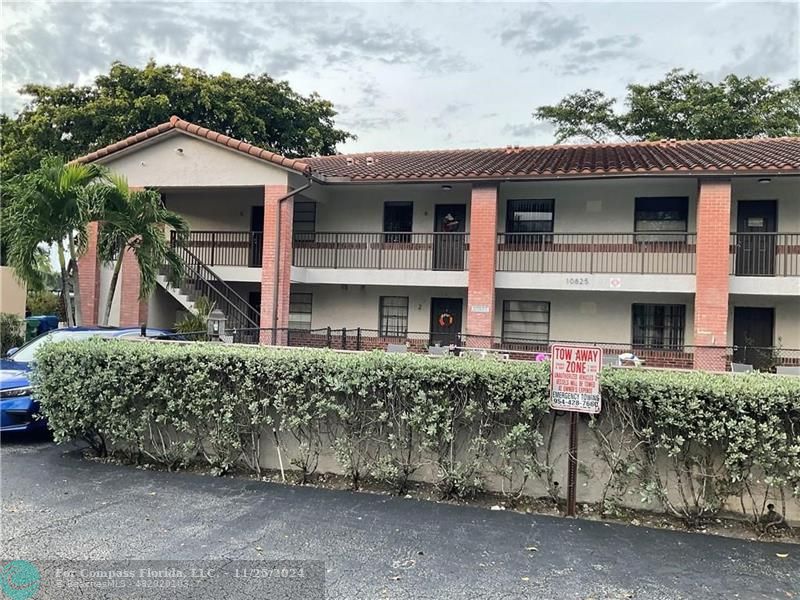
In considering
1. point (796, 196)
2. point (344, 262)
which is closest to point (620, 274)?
point (796, 196)

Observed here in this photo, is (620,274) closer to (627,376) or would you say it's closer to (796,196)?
(796,196)

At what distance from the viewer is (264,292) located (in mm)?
14359

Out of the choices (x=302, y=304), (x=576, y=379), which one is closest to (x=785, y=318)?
(x=576, y=379)

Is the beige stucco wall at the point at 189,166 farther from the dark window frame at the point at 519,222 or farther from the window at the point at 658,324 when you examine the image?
the window at the point at 658,324

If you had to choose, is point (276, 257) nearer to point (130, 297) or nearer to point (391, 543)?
point (130, 297)

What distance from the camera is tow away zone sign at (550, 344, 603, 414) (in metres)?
4.92

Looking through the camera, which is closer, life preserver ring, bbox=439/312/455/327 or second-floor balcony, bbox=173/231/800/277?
second-floor balcony, bbox=173/231/800/277

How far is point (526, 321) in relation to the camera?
15.6 metres

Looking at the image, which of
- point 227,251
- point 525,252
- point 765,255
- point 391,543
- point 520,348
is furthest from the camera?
point 227,251

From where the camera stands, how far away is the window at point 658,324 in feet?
47.9

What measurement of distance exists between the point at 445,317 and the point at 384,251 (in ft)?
8.57

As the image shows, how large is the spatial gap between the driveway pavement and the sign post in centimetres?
48

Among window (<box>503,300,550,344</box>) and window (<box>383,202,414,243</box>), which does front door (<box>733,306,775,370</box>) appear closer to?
window (<box>503,300,550,344</box>)

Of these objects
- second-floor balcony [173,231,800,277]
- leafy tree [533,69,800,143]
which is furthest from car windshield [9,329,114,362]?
leafy tree [533,69,800,143]
